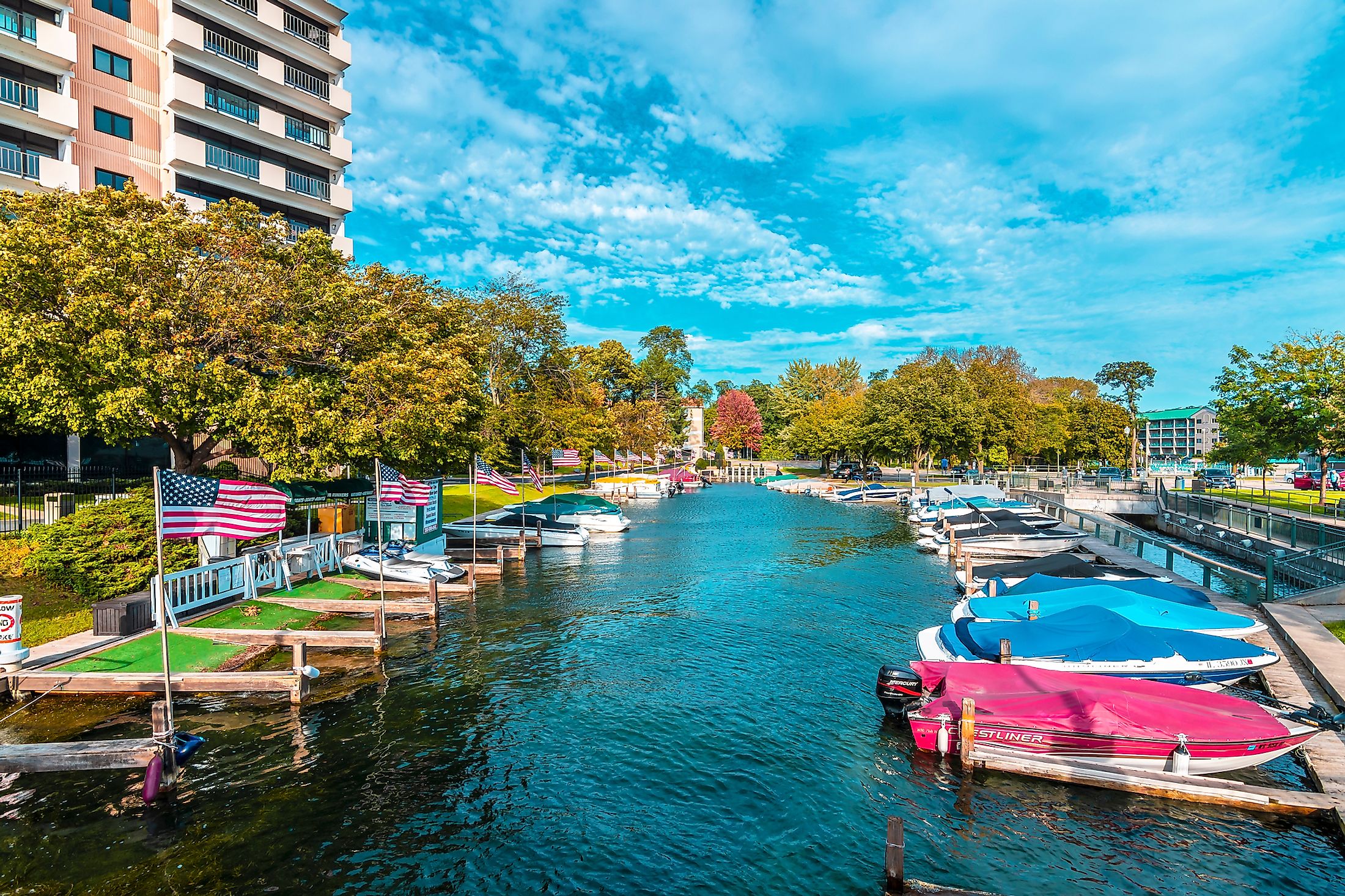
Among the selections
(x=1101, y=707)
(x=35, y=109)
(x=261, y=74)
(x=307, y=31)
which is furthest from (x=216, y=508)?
(x=307, y=31)

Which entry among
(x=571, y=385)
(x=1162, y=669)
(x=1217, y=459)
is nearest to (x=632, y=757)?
(x=1162, y=669)

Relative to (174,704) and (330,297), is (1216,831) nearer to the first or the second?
(174,704)

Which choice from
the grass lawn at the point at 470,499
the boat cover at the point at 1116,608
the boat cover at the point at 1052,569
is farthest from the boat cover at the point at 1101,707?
the grass lawn at the point at 470,499

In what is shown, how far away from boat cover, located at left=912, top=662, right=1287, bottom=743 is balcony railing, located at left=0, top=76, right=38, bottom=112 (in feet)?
169

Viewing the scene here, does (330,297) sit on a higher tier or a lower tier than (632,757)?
higher

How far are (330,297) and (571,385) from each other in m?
50.4

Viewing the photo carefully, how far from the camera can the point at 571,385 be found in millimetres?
76938

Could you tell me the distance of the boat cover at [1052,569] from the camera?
83.1 ft

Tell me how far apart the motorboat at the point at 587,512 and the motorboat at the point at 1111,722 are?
34576 mm

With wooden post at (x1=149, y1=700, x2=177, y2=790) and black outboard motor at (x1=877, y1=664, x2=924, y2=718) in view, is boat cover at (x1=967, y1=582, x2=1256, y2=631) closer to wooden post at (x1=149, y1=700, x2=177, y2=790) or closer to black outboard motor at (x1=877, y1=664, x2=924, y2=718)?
black outboard motor at (x1=877, y1=664, x2=924, y2=718)

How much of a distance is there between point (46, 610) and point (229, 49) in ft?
151

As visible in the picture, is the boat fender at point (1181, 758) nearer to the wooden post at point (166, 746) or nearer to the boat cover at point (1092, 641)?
the boat cover at point (1092, 641)

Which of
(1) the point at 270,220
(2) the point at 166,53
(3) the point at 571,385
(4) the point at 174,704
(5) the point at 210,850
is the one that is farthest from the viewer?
(3) the point at 571,385

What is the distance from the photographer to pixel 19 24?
36.6 metres
